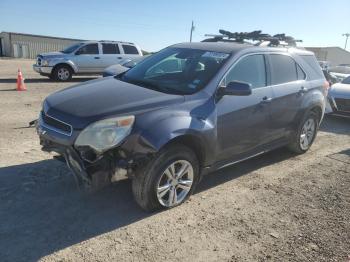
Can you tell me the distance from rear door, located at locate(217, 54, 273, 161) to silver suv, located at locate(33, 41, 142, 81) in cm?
1278

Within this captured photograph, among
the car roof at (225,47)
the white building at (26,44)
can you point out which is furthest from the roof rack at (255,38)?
the white building at (26,44)

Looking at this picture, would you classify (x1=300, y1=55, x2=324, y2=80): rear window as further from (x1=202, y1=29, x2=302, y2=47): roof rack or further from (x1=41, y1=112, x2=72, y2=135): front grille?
(x1=41, y1=112, x2=72, y2=135): front grille

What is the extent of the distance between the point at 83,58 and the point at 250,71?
42.9 feet

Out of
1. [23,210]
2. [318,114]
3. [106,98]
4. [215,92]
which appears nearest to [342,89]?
[318,114]

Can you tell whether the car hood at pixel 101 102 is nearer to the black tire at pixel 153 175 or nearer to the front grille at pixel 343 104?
the black tire at pixel 153 175

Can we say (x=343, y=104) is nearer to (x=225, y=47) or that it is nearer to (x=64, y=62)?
(x=225, y=47)

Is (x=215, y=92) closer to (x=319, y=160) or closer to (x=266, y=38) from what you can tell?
(x=266, y=38)

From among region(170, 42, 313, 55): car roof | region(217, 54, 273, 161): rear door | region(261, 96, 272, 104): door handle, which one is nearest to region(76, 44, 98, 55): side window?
region(170, 42, 313, 55): car roof

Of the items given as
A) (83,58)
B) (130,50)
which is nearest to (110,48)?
(130,50)

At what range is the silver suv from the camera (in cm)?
1638

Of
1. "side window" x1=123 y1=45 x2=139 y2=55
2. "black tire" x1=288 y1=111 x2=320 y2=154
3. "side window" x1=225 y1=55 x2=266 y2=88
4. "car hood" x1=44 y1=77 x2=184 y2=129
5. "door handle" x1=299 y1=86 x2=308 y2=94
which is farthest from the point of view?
"side window" x1=123 y1=45 x2=139 y2=55

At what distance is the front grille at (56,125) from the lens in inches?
156

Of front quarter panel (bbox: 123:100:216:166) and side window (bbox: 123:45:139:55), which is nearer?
front quarter panel (bbox: 123:100:216:166)

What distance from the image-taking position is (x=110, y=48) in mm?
17703
